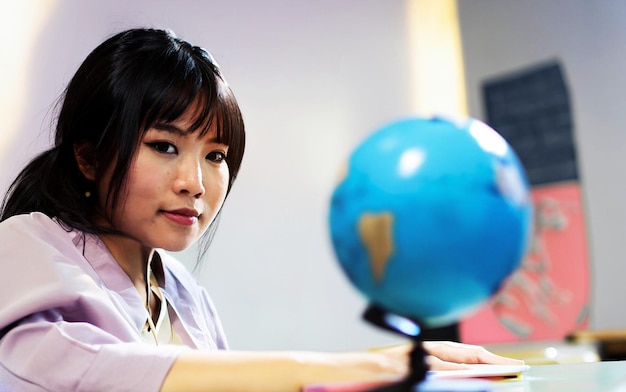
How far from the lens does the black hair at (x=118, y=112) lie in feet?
2.88

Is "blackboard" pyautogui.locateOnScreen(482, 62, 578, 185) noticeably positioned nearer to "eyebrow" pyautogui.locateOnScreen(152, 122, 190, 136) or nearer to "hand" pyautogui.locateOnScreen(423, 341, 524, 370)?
"hand" pyautogui.locateOnScreen(423, 341, 524, 370)

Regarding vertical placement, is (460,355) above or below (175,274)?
below

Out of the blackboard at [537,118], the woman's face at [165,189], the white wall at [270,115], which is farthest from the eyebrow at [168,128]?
the blackboard at [537,118]

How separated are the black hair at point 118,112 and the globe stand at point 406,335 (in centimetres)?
46

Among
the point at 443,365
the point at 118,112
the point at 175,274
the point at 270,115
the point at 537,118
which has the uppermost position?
the point at 537,118

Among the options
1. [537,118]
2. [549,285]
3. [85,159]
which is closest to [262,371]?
[85,159]

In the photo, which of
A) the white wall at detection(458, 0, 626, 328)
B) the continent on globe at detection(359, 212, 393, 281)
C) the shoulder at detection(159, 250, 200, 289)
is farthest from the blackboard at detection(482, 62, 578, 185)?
the continent on globe at detection(359, 212, 393, 281)

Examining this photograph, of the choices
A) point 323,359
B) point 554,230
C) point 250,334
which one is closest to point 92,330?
point 323,359

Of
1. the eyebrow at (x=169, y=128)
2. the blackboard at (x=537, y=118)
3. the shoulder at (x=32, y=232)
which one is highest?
the blackboard at (x=537, y=118)

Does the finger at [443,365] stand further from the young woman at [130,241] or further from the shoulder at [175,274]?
the shoulder at [175,274]

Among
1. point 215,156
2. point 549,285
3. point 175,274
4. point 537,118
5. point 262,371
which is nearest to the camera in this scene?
point 262,371

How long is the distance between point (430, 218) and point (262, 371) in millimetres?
234

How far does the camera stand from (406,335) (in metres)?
0.52

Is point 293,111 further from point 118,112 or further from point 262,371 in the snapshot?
point 262,371
